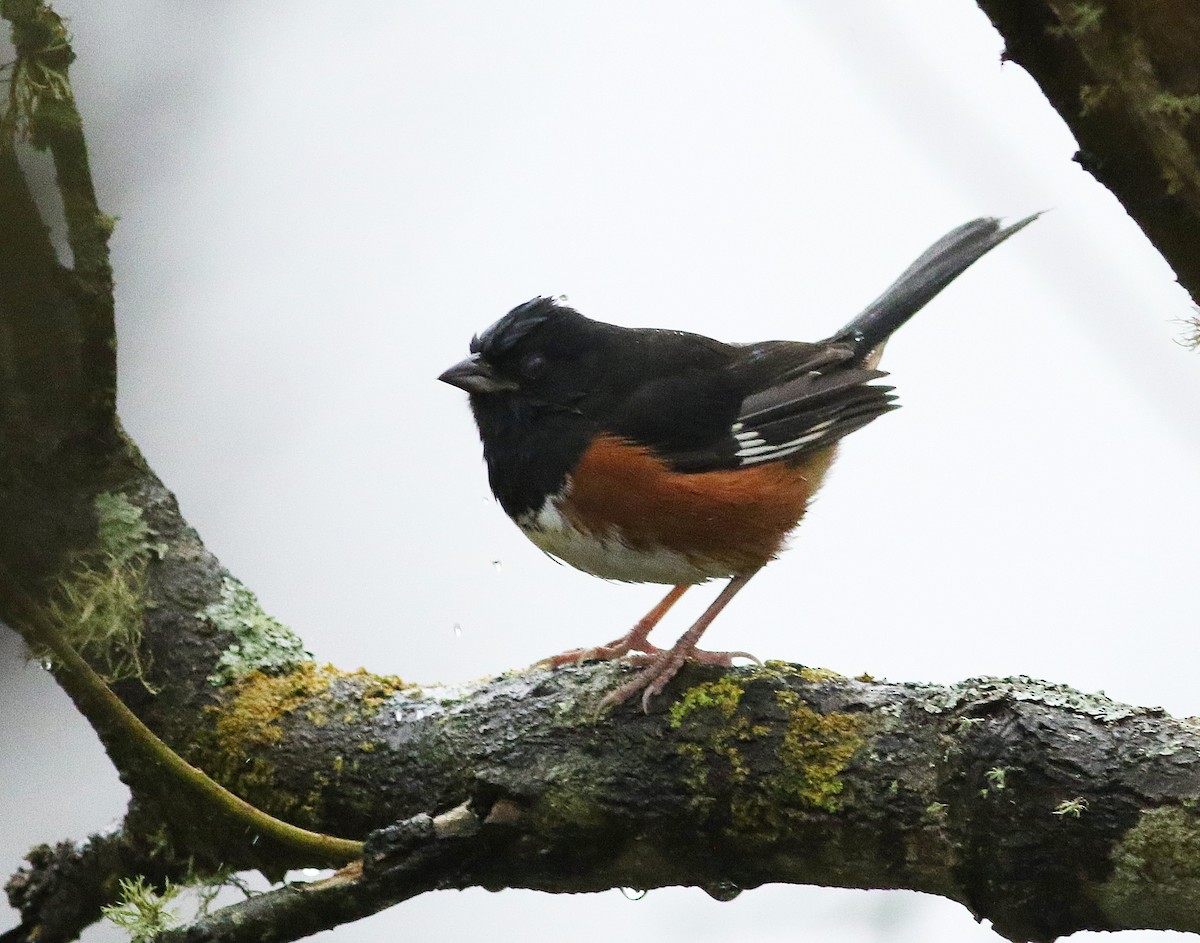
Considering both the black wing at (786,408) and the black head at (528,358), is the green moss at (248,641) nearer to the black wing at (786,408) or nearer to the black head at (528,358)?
the black head at (528,358)

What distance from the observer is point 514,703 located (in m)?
2.38

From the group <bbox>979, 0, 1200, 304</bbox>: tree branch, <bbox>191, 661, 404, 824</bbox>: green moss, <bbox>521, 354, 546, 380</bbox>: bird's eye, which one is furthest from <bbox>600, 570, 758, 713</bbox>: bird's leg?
<bbox>979, 0, 1200, 304</bbox>: tree branch

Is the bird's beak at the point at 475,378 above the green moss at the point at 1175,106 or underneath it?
above

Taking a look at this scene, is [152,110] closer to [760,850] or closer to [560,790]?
[560,790]

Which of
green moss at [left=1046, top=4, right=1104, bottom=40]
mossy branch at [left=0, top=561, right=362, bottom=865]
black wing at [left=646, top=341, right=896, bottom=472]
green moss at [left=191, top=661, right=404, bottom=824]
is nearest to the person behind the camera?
green moss at [left=1046, top=4, right=1104, bottom=40]

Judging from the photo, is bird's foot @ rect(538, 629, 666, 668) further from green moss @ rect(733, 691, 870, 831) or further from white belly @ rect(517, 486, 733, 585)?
green moss @ rect(733, 691, 870, 831)

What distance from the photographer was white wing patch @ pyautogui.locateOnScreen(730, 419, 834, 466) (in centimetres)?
278

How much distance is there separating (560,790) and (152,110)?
236 centimetres

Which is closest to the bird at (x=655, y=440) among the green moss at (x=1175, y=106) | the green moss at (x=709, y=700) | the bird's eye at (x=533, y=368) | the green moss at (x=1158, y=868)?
the bird's eye at (x=533, y=368)

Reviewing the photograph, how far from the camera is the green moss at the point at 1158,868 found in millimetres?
1682

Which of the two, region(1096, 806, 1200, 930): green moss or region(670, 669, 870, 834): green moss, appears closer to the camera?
region(1096, 806, 1200, 930): green moss

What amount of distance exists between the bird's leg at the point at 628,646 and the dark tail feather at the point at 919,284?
944mm

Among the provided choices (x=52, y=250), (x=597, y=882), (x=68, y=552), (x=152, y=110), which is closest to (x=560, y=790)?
(x=597, y=882)

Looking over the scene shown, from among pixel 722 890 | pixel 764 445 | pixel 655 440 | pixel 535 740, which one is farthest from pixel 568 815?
pixel 764 445
